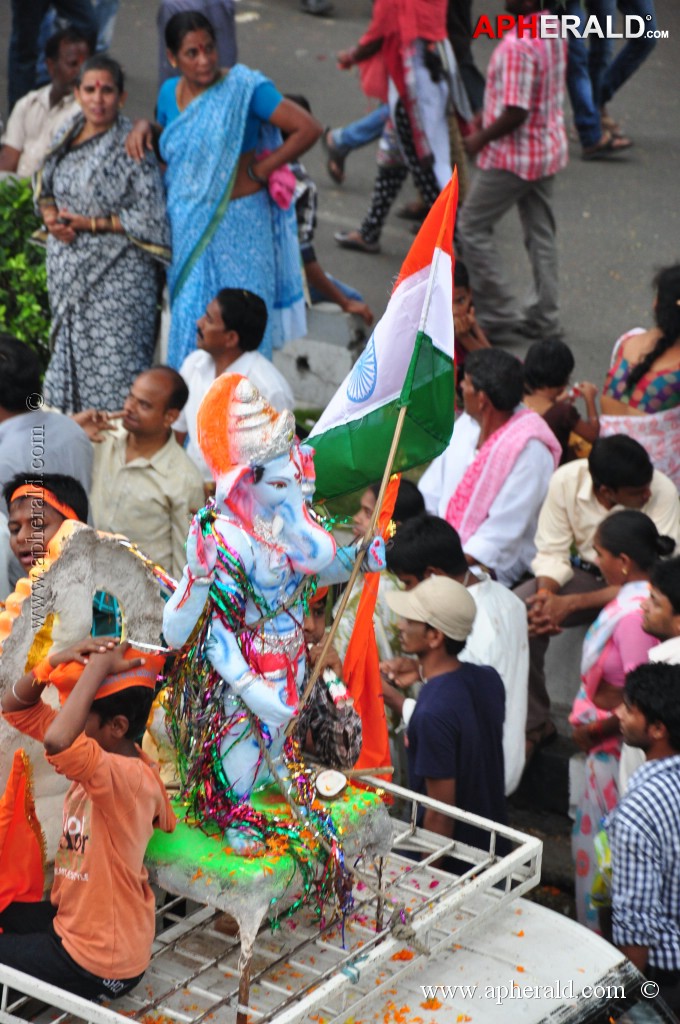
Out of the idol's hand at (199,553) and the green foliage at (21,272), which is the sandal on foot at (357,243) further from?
the idol's hand at (199,553)

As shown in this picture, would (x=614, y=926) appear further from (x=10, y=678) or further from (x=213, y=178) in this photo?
(x=213, y=178)

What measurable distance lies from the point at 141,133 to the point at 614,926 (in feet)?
14.1

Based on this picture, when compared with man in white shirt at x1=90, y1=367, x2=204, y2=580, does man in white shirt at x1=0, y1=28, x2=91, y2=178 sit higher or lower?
higher

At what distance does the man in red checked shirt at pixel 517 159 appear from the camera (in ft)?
27.3

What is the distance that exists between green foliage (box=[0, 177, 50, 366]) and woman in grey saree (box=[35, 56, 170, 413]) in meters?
0.86

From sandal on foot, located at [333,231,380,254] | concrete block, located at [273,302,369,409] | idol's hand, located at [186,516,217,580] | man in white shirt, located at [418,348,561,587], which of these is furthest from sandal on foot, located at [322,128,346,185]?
idol's hand, located at [186,516,217,580]

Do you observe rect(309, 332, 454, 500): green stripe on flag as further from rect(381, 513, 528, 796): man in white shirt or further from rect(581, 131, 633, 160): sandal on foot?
rect(581, 131, 633, 160): sandal on foot

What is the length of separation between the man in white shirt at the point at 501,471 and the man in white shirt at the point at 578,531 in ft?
0.46

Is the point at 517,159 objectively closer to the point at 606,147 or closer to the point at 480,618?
the point at 606,147

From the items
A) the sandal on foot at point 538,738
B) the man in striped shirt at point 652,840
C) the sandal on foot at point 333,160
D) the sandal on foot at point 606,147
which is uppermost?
the sandal on foot at point 606,147

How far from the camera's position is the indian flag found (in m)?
4.06

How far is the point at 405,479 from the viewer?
6496 mm

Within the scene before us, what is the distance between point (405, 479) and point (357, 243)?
13.4ft

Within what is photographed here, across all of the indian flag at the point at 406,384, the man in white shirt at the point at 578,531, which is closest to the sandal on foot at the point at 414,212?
the man in white shirt at the point at 578,531
